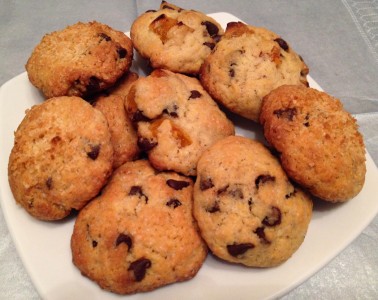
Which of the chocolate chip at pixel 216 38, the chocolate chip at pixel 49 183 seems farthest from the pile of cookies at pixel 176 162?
the chocolate chip at pixel 216 38

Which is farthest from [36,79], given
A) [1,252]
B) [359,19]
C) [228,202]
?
[359,19]

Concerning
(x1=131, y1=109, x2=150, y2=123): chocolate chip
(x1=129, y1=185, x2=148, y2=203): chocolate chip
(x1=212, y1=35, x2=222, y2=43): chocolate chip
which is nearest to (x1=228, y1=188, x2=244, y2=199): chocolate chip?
(x1=129, y1=185, x2=148, y2=203): chocolate chip

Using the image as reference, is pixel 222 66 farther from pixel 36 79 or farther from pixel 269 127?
pixel 36 79

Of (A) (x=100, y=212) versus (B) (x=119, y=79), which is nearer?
(A) (x=100, y=212)

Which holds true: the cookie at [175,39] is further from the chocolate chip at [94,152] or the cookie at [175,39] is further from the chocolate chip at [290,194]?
the chocolate chip at [290,194]

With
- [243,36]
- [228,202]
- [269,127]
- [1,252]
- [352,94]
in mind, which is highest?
[243,36]

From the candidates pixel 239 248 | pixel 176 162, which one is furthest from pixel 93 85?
pixel 239 248

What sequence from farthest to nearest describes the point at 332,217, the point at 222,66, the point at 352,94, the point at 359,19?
the point at 359,19
the point at 352,94
the point at 222,66
the point at 332,217

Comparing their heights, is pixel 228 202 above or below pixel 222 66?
below
